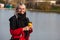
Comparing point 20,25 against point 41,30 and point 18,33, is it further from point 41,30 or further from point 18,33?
point 41,30

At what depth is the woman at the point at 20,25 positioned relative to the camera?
147 inches

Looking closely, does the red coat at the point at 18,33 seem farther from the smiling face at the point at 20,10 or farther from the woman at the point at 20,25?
the smiling face at the point at 20,10

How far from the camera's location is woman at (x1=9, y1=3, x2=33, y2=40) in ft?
12.3

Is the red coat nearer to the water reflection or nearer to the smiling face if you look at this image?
the smiling face

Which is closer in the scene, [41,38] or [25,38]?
[25,38]

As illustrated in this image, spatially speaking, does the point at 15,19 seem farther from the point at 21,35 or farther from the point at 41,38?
the point at 41,38

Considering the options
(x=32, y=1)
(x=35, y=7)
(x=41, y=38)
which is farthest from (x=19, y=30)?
(x=32, y=1)

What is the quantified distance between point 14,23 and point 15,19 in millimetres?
50

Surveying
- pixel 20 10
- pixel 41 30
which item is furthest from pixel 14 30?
pixel 41 30

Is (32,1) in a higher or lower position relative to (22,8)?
lower

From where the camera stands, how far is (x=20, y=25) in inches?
149

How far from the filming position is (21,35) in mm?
3766

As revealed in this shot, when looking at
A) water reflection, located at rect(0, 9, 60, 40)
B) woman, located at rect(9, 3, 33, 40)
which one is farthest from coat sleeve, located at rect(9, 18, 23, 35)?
water reflection, located at rect(0, 9, 60, 40)

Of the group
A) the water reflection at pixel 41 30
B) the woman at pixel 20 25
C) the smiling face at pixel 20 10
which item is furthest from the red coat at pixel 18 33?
the water reflection at pixel 41 30
